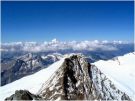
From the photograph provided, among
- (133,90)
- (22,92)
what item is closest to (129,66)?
(133,90)

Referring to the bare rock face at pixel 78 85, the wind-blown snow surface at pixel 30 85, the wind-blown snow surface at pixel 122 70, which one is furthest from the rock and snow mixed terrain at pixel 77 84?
the wind-blown snow surface at pixel 122 70

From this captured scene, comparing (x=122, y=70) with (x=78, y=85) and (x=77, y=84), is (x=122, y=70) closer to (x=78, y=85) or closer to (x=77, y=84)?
(x=77, y=84)

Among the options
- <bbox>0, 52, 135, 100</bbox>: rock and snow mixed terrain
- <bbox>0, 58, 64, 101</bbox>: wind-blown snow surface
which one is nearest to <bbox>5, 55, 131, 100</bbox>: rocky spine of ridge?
<bbox>0, 52, 135, 100</bbox>: rock and snow mixed terrain

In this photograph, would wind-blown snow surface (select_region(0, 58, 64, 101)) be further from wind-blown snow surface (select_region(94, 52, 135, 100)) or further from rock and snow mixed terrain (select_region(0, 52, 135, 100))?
wind-blown snow surface (select_region(94, 52, 135, 100))

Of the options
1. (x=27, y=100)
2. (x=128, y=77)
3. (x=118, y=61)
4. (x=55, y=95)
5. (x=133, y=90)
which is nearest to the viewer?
(x=27, y=100)

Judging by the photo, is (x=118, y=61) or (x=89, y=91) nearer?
(x=89, y=91)

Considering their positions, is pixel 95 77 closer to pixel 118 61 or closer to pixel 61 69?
pixel 61 69

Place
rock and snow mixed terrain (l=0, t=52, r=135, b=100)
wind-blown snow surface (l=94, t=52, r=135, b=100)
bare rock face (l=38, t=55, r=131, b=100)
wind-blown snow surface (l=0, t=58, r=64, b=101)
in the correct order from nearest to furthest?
bare rock face (l=38, t=55, r=131, b=100)
rock and snow mixed terrain (l=0, t=52, r=135, b=100)
wind-blown snow surface (l=0, t=58, r=64, b=101)
wind-blown snow surface (l=94, t=52, r=135, b=100)

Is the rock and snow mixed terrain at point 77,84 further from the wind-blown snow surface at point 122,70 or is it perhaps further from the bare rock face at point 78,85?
the wind-blown snow surface at point 122,70
